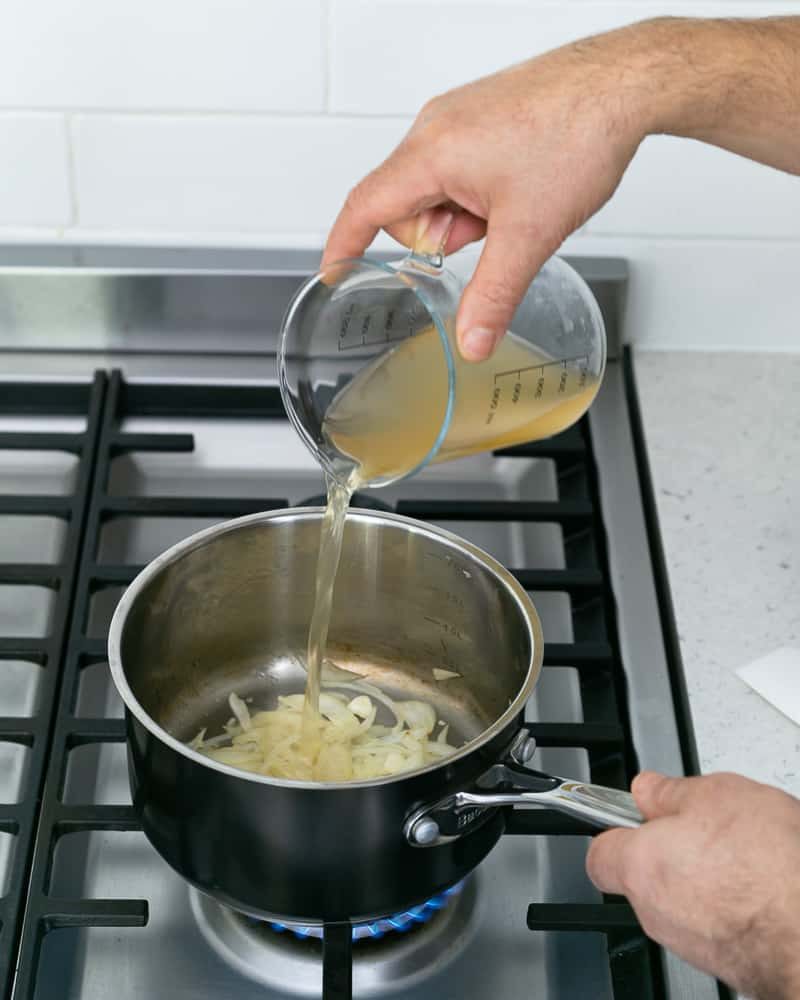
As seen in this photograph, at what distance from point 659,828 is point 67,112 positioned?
0.81 metres

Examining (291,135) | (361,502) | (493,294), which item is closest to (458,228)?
(493,294)

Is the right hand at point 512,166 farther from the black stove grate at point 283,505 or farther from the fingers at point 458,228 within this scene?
the black stove grate at point 283,505

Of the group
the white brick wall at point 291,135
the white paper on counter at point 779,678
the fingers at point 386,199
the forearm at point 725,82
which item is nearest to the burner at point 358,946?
the white paper on counter at point 779,678

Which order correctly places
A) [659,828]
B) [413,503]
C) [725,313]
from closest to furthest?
[659,828], [413,503], [725,313]

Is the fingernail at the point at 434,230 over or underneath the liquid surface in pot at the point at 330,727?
over

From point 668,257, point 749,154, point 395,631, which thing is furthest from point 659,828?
point 668,257

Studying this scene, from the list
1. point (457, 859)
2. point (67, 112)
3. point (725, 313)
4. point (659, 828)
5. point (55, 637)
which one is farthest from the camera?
Result: point (725, 313)

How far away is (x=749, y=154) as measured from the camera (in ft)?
3.23

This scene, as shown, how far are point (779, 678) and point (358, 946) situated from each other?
0.33 m

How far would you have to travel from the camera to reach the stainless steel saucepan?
0.71m

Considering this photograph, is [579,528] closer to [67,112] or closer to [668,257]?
[668,257]

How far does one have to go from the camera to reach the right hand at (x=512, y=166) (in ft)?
A: 2.60

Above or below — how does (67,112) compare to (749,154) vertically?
above

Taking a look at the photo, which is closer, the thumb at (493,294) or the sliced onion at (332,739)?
the thumb at (493,294)
